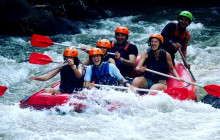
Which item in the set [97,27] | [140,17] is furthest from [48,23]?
[140,17]

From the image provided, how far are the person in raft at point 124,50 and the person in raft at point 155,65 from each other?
1.05ft

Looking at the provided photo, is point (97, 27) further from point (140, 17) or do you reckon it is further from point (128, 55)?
point (128, 55)

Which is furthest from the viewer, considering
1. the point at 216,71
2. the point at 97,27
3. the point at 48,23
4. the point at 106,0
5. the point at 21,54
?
the point at 106,0

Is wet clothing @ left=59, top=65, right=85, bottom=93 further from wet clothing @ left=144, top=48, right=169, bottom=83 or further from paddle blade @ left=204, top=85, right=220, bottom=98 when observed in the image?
paddle blade @ left=204, top=85, right=220, bottom=98

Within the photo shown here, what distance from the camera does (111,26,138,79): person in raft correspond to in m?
5.65

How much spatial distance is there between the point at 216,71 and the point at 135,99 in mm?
3336

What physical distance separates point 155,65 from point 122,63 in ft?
2.05

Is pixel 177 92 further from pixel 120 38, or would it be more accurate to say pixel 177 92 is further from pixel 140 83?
pixel 120 38

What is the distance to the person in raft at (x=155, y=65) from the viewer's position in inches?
207

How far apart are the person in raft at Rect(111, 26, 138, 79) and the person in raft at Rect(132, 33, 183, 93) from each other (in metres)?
0.32

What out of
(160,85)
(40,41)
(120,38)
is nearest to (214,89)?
(160,85)

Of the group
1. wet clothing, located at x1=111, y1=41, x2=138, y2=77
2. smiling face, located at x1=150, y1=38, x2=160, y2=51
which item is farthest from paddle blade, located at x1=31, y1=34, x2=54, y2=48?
smiling face, located at x1=150, y1=38, x2=160, y2=51

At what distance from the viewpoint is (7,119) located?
4641 mm

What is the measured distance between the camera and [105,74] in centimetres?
504
